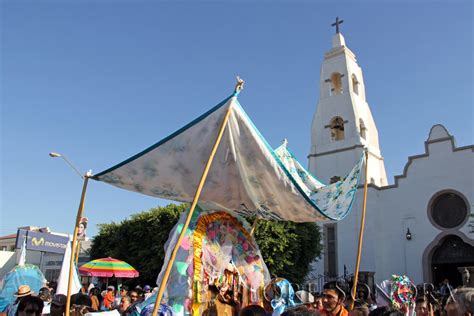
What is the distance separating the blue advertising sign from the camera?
101 ft

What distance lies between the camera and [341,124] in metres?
27.9

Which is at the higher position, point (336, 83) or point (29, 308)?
point (336, 83)

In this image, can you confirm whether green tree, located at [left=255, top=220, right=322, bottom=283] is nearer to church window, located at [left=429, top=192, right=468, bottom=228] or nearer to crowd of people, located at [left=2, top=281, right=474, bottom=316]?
church window, located at [left=429, top=192, right=468, bottom=228]

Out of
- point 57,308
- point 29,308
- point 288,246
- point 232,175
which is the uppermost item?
point 232,175

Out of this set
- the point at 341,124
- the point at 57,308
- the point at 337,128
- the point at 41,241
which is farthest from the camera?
the point at 41,241

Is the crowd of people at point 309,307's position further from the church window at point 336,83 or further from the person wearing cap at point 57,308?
the church window at point 336,83

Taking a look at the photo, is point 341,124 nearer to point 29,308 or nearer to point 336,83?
point 336,83

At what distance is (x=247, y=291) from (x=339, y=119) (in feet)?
71.3

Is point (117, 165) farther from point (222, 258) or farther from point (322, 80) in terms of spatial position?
point (322, 80)

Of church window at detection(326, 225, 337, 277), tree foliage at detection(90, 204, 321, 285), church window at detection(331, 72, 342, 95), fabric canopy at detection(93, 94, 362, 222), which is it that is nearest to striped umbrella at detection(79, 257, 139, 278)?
tree foliage at detection(90, 204, 321, 285)

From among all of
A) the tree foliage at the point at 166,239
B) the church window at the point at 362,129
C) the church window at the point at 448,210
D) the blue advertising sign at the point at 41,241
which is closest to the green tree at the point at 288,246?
the tree foliage at the point at 166,239

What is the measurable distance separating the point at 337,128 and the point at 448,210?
8.41 metres

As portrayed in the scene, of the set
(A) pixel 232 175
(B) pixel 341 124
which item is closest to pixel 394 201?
(B) pixel 341 124

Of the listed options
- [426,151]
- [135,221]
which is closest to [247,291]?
[135,221]
